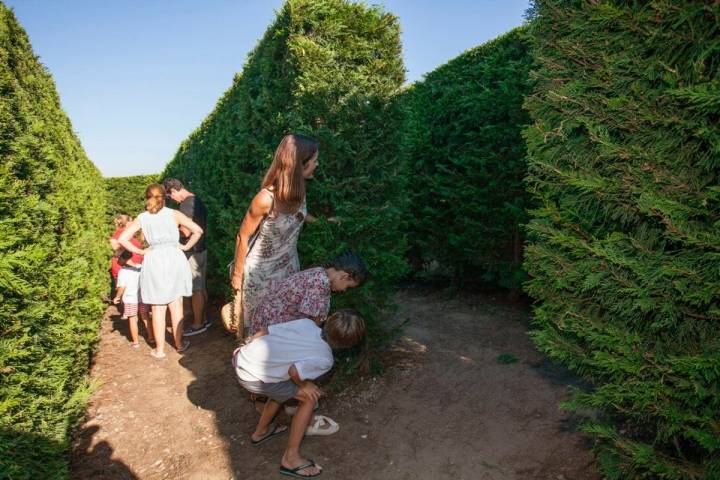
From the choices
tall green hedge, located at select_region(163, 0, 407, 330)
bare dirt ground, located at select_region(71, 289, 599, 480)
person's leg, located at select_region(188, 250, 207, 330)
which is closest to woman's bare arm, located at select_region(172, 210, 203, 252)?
person's leg, located at select_region(188, 250, 207, 330)

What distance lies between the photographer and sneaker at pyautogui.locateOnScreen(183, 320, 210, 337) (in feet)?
21.5

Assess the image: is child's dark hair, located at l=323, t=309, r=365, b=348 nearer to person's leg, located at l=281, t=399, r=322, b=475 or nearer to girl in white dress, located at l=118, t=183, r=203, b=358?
person's leg, located at l=281, t=399, r=322, b=475

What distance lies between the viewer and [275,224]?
3.58m

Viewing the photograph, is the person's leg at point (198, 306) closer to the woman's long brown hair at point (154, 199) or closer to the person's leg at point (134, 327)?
the person's leg at point (134, 327)

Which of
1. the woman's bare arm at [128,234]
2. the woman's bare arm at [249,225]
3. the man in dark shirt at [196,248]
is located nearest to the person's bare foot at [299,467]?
the woman's bare arm at [249,225]

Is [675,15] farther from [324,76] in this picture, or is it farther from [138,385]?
[138,385]

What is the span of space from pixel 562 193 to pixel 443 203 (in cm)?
501

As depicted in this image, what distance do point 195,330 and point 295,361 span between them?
13.5ft

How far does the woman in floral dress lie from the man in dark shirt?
303 centimetres

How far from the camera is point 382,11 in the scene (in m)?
4.59

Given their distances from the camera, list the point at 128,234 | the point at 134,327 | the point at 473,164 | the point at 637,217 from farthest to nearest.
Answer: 1. the point at 473,164
2. the point at 134,327
3. the point at 128,234
4. the point at 637,217

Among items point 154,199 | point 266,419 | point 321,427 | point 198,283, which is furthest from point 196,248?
point 321,427

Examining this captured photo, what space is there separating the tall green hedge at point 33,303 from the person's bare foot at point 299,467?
1.55 metres

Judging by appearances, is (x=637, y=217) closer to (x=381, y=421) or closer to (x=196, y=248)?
(x=381, y=421)
